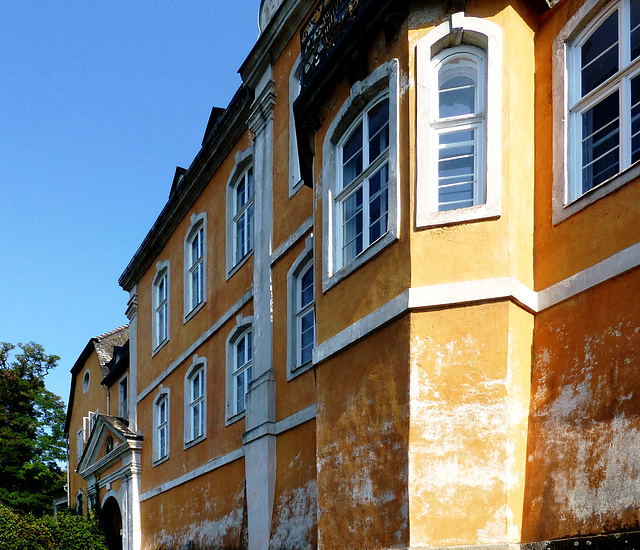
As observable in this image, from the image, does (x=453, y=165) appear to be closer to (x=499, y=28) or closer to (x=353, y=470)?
(x=499, y=28)

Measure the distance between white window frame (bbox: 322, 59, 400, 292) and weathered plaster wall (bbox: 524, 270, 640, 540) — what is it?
1.96 m

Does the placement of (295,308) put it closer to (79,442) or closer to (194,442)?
(194,442)

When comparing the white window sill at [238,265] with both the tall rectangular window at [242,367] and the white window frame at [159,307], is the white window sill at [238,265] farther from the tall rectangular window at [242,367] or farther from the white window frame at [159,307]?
the white window frame at [159,307]

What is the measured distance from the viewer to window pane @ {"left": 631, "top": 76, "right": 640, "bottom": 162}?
8625 mm

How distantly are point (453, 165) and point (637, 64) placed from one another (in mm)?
1957

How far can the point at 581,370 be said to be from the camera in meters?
8.43

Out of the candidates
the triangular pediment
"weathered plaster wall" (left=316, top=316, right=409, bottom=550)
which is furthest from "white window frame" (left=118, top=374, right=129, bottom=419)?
"weathered plaster wall" (left=316, top=316, right=409, bottom=550)

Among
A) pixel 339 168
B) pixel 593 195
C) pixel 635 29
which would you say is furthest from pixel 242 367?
pixel 635 29

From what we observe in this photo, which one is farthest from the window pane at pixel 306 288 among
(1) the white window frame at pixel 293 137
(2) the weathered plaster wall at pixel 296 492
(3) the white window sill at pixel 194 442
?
(3) the white window sill at pixel 194 442

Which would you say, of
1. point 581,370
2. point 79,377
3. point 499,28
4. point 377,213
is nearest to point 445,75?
point 499,28

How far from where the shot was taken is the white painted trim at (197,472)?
17172 millimetres

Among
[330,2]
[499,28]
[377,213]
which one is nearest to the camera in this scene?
[499,28]

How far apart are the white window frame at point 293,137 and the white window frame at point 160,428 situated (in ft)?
27.9

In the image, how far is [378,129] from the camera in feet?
35.2
